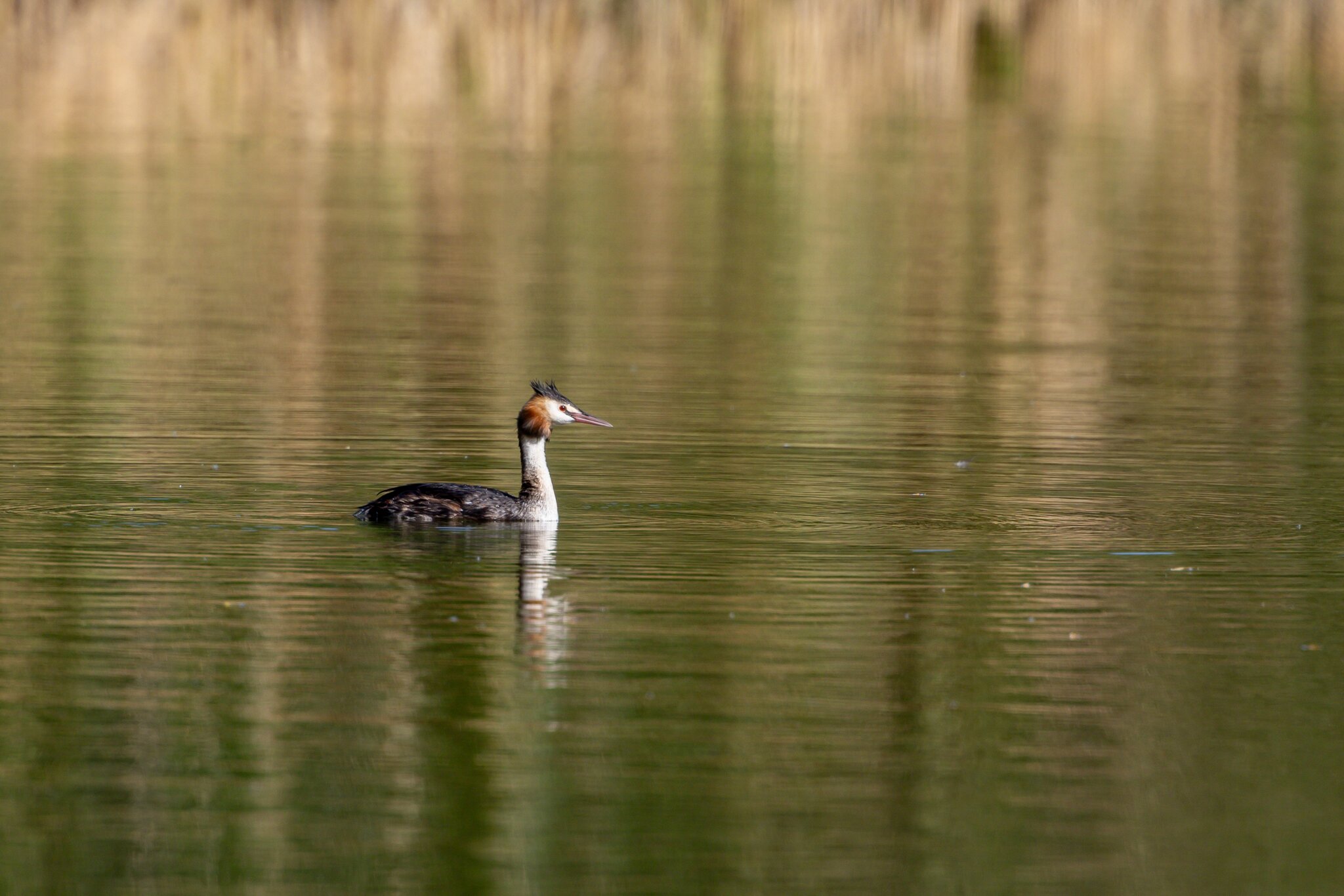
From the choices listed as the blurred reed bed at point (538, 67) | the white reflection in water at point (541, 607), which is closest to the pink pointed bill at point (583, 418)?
the white reflection in water at point (541, 607)

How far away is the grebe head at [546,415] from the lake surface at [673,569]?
477 mm

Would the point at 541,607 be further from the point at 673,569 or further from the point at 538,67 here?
the point at 538,67

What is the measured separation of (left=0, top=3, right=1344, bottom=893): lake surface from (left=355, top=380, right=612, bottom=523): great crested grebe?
0.47 ft

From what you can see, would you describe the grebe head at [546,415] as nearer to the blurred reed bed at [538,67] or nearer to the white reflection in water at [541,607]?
the white reflection in water at [541,607]

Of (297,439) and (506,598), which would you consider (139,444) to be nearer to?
(297,439)

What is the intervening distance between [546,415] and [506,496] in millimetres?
570

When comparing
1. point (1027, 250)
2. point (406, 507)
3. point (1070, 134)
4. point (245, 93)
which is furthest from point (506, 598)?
point (245, 93)

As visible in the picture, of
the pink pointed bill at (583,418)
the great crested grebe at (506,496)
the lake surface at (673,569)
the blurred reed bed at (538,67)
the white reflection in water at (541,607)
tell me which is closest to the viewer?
the lake surface at (673,569)

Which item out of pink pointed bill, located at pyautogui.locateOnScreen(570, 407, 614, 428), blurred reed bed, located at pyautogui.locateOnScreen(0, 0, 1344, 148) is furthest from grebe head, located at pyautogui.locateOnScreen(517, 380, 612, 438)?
blurred reed bed, located at pyautogui.locateOnScreen(0, 0, 1344, 148)

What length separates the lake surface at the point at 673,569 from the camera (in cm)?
772

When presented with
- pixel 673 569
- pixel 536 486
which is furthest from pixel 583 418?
pixel 673 569

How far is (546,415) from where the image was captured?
13219mm

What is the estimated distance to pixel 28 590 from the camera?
425 inches

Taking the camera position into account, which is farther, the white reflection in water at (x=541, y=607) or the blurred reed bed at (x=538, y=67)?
the blurred reed bed at (x=538, y=67)
